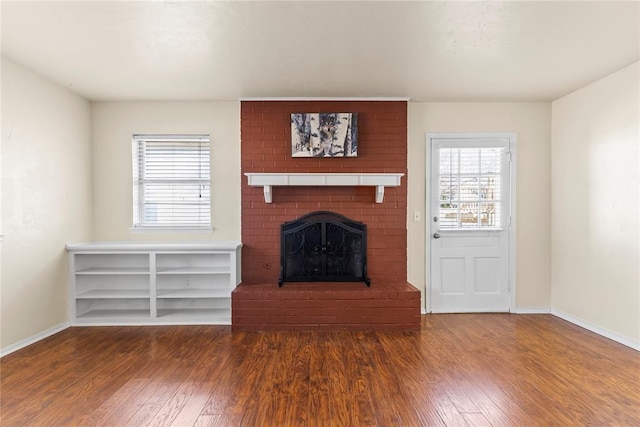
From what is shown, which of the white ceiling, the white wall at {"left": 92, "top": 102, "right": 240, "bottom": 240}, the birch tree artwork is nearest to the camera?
the white ceiling

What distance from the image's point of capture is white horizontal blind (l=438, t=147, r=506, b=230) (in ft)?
13.0

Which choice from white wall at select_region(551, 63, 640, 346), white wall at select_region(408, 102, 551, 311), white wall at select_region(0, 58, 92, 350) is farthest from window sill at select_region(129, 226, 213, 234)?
white wall at select_region(551, 63, 640, 346)

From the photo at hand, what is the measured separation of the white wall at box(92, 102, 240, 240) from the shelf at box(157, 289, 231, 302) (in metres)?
0.61

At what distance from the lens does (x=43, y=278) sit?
10.5ft

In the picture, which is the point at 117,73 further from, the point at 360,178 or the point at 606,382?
the point at 606,382

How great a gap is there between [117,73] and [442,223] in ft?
12.2

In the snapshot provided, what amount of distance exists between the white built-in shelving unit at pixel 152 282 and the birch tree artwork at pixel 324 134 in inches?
52.5

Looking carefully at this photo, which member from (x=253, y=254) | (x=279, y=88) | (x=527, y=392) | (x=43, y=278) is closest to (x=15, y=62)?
(x=43, y=278)

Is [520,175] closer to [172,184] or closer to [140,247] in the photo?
[172,184]

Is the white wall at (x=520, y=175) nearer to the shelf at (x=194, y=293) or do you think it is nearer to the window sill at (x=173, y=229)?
the shelf at (x=194, y=293)

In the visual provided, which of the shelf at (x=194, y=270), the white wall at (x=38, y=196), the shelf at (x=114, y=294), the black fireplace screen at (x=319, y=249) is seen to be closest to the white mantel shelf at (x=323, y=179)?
the black fireplace screen at (x=319, y=249)

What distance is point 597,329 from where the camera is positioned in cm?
331

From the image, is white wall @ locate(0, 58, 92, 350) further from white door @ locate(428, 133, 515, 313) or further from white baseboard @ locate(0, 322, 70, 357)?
white door @ locate(428, 133, 515, 313)

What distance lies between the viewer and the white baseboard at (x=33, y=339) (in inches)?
111
